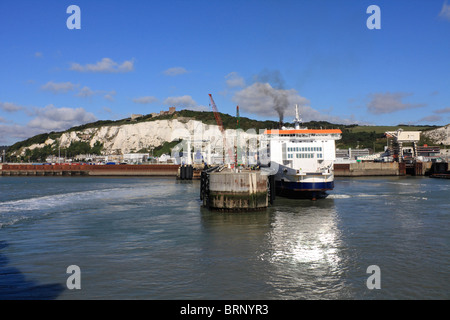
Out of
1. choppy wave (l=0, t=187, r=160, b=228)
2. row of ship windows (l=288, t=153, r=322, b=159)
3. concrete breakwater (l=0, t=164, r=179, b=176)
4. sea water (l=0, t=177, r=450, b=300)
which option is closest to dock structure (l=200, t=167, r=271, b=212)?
sea water (l=0, t=177, r=450, b=300)

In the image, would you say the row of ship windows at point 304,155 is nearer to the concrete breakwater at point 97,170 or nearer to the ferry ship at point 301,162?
the ferry ship at point 301,162

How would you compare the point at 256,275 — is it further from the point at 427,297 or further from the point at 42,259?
the point at 42,259

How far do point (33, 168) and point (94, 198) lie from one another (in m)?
89.7

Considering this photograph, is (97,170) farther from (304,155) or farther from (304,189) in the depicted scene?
(304,189)

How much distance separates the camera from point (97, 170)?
112938mm

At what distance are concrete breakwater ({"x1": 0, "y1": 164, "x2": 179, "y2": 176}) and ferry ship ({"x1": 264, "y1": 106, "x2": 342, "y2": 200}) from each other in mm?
62458

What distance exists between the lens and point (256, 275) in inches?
647

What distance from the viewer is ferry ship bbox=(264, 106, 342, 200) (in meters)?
42.2

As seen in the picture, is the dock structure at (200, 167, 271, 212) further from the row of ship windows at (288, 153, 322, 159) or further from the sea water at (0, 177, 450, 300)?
the row of ship windows at (288, 153, 322, 159)

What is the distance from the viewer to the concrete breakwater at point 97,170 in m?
110

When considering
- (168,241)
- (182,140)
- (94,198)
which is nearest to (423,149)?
(182,140)

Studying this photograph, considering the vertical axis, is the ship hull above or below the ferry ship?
below

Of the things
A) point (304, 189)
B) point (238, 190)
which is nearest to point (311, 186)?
point (304, 189)

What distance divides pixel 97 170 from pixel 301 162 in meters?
86.6
